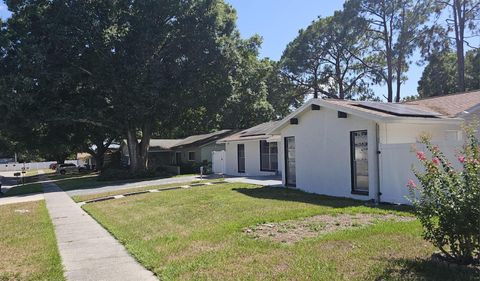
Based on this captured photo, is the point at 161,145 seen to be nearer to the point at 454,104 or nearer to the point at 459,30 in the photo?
the point at 459,30

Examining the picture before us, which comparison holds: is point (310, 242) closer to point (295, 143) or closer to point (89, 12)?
point (295, 143)

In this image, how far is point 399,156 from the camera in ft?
41.0

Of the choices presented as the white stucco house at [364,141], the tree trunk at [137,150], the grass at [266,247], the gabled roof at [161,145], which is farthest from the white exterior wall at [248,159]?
the gabled roof at [161,145]

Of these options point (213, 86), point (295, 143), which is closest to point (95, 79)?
point (213, 86)

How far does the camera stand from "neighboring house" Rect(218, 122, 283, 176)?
87.4 ft

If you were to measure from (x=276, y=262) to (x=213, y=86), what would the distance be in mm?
29144

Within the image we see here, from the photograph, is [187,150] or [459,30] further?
[187,150]

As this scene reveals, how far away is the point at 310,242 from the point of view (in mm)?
7840

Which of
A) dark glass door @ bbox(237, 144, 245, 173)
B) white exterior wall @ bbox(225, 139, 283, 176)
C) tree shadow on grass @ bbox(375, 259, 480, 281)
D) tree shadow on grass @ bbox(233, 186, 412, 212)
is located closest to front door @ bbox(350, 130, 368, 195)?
tree shadow on grass @ bbox(233, 186, 412, 212)

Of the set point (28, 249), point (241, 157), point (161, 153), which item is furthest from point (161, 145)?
point (28, 249)

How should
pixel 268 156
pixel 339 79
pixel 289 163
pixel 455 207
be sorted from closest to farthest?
pixel 455 207
pixel 289 163
pixel 268 156
pixel 339 79

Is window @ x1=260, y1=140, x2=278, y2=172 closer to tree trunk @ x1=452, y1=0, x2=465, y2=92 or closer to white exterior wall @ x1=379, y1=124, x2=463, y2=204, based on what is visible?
white exterior wall @ x1=379, y1=124, x2=463, y2=204

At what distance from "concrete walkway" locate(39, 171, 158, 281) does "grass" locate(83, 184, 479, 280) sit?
0.23 meters

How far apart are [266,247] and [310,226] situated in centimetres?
198
